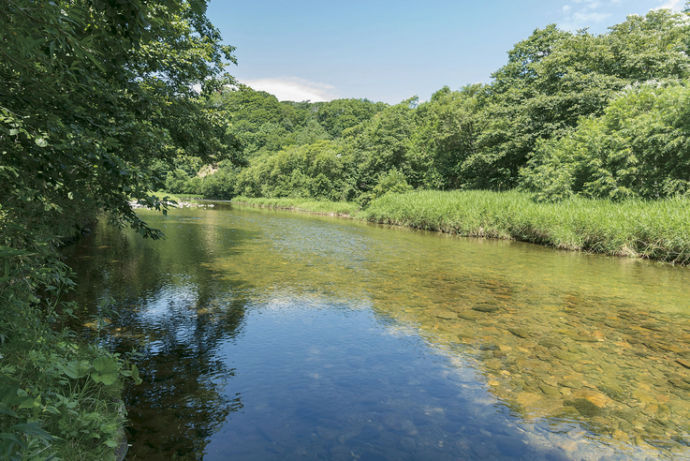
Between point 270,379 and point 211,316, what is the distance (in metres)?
2.94

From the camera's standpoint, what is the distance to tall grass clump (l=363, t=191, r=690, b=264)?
51.4 feet

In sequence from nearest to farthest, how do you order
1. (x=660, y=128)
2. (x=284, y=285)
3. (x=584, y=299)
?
1. (x=584, y=299)
2. (x=284, y=285)
3. (x=660, y=128)

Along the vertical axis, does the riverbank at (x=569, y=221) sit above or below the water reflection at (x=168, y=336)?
above

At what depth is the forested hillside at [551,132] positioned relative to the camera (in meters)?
20.8

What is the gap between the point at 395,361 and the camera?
6105 mm

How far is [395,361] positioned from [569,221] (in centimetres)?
1724

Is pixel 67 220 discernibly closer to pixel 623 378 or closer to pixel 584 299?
pixel 623 378

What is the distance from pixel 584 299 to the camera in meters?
9.77

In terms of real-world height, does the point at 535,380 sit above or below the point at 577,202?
below

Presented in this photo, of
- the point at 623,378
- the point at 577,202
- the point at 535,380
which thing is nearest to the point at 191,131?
the point at 535,380

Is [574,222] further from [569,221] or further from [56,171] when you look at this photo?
[56,171]

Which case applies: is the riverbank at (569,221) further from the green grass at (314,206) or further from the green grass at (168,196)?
the green grass at (168,196)

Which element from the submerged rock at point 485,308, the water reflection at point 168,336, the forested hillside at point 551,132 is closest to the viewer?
the water reflection at point 168,336

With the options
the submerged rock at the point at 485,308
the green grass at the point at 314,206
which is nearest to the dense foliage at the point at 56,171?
the submerged rock at the point at 485,308
